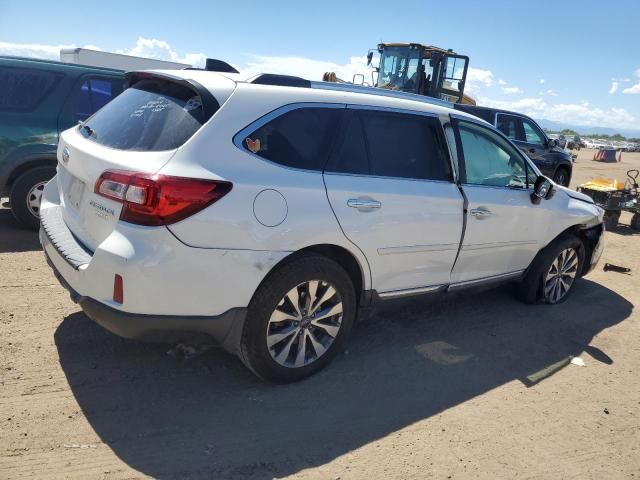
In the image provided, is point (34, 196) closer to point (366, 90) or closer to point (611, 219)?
point (366, 90)

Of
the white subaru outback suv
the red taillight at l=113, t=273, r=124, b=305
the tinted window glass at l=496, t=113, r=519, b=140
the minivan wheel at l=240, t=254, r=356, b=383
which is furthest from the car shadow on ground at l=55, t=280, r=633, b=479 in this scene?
the tinted window glass at l=496, t=113, r=519, b=140

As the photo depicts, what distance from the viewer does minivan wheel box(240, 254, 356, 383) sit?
2.99 metres

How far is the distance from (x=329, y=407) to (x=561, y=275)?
128 inches

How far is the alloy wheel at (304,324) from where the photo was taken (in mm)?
3111

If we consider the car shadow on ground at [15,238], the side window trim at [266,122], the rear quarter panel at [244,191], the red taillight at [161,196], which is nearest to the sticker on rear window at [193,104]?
the rear quarter panel at [244,191]

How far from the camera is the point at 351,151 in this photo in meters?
3.35

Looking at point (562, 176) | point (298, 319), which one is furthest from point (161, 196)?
point (562, 176)

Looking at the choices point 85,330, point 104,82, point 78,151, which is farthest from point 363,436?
point 104,82

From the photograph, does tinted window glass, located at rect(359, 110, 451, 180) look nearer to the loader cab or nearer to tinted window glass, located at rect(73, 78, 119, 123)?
tinted window glass, located at rect(73, 78, 119, 123)

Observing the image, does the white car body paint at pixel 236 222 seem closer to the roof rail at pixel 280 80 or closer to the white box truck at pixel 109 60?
the roof rail at pixel 280 80

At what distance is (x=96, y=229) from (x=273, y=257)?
988mm

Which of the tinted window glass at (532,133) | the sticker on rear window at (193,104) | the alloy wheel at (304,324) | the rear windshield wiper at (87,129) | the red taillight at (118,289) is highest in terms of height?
the tinted window glass at (532,133)

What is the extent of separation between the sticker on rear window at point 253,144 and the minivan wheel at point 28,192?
368 centimetres

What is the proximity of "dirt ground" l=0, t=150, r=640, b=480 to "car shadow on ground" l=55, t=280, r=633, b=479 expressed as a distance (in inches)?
0.4
